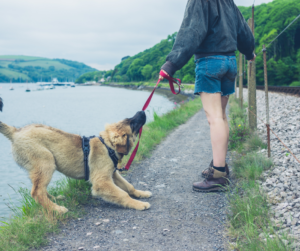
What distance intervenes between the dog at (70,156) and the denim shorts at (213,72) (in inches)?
36.1

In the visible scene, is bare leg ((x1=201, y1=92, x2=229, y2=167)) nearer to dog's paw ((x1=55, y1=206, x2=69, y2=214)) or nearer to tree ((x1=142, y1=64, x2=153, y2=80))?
dog's paw ((x1=55, y1=206, x2=69, y2=214))

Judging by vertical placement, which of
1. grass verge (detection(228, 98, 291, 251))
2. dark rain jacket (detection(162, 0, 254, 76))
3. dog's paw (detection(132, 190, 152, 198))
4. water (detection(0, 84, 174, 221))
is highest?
dark rain jacket (detection(162, 0, 254, 76))

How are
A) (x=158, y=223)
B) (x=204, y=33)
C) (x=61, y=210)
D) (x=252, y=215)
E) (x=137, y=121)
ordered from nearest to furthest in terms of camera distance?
(x=252, y=215)
(x=158, y=223)
(x=61, y=210)
(x=204, y=33)
(x=137, y=121)

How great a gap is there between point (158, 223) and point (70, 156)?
1338 millimetres

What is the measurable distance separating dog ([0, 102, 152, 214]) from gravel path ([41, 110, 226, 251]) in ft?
0.72

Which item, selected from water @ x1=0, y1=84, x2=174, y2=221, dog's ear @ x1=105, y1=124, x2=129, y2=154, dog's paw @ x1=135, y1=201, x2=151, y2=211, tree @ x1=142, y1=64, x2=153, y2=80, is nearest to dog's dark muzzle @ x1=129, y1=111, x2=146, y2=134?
dog's ear @ x1=105, y1=124, x2=129, y2=154

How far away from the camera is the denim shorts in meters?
2.89

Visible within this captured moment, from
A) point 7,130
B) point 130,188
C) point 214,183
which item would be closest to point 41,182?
point 7,130

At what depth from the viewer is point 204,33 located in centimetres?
283

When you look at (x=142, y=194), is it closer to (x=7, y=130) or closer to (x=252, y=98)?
(x=7, y=130)

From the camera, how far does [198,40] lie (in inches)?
110

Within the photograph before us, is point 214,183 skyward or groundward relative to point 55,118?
skyward

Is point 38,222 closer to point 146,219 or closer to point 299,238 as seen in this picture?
point 146,219

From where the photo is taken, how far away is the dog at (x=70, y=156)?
270 centimetres
